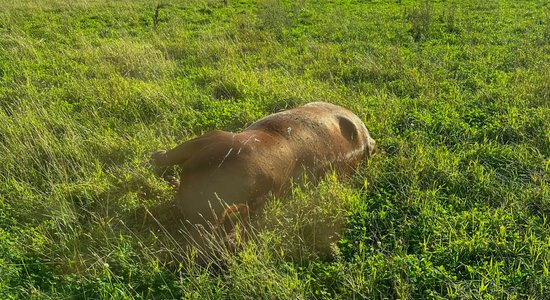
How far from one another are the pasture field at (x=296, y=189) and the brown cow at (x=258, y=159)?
8.8 inches

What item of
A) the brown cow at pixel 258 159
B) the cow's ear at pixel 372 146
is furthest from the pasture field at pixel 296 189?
the brown cow at pixel 258 159

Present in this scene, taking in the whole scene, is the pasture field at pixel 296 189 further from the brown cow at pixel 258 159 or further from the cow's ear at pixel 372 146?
the brown cow at pixel 258 159

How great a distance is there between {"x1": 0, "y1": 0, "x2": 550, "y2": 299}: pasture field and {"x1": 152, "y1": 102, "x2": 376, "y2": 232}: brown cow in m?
0.22

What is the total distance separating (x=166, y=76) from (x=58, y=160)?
3.19 m

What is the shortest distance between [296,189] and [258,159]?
1.48ft

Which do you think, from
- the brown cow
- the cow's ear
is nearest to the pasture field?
the cow's ear

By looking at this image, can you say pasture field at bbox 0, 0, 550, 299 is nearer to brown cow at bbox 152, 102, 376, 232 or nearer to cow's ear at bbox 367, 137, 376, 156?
cow's ear at bbox 367, 137, 376, 156

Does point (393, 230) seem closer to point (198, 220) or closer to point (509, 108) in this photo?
point (198, 220)

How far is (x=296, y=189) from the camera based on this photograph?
148 inches

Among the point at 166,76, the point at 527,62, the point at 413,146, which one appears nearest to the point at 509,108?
the point at 413,146

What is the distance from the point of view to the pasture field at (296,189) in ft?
10.2

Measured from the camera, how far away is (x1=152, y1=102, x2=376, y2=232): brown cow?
11.2 feet

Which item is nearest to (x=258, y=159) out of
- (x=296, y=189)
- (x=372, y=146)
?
(x=296, y=189)

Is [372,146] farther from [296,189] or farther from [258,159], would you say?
[258,159]
